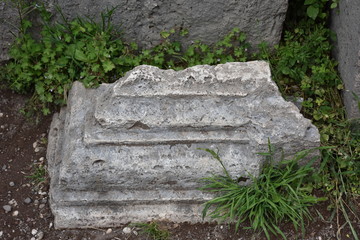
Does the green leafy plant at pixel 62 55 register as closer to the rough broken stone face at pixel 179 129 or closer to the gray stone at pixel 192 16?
the gray stone at pixel 192 16

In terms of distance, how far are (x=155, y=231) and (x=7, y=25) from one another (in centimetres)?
165

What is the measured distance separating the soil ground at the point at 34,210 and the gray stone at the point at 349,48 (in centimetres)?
67

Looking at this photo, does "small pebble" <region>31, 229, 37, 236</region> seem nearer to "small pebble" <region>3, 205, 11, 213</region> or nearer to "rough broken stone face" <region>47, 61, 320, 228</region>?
"small pebble" <region>3, 205, 11, 213</region>

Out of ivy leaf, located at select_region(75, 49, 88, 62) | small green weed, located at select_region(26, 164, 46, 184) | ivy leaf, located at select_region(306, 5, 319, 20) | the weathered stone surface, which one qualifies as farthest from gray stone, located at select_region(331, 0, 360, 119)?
the weathered stone surface

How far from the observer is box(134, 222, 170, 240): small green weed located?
317 centimetres

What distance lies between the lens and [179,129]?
307 cm

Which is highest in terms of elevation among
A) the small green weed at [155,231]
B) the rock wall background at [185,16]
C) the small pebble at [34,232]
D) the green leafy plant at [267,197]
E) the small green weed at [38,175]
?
the rock wall background at [185,16]

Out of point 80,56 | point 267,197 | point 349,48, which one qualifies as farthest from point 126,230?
point 349,48

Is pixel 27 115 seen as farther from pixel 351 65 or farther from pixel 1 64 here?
pixel 351 65

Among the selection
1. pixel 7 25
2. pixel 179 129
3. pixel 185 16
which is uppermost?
pixel 185 16

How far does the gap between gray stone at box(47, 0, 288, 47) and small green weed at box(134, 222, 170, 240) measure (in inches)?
47.6

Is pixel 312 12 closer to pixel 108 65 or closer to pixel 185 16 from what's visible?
pixel 185 16

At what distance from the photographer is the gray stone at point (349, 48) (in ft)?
10.7

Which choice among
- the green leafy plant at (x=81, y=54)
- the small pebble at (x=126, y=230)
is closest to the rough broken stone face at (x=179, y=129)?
the small pebble at (x=126, y=230)
